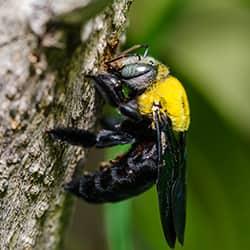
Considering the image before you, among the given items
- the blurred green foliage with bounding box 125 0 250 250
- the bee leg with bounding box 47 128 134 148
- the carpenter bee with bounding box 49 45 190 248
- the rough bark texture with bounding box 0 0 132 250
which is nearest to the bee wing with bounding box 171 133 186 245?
the carpenter bee with bounding box 49 45 190 248

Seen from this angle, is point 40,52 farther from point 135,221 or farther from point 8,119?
point 135,221

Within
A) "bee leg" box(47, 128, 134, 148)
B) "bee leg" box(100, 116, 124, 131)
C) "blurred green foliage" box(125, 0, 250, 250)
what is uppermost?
"bee leg" box(47, 128, 134, 148)

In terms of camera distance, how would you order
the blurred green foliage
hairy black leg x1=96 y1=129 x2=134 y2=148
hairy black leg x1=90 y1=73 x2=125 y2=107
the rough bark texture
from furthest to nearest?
the blurred green foliage < hairy black leg x1=96 y1=129 x2=134 y2=148 < hairy black leg x1=90 y1=73 x2=125 y2=107 < the rough bark texture

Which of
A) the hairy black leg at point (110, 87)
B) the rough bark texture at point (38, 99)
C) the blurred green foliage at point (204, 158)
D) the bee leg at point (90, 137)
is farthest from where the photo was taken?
the blurred green foliage at point (204, 158)

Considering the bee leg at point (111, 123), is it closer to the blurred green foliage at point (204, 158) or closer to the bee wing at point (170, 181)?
the bee wing at point (170, 181)

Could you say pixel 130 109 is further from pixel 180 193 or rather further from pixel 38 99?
pixel 38 99

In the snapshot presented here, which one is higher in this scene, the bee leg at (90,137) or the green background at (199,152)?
the bee leg at (90,137)

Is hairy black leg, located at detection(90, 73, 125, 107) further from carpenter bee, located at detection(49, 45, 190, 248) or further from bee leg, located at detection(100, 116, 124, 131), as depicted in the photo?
bee leg, located at detection(100, 116, 124, 131)

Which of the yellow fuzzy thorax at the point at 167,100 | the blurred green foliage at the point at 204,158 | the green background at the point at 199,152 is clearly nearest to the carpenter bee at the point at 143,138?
the yellow fuzzy thorax at the point at 167,100
